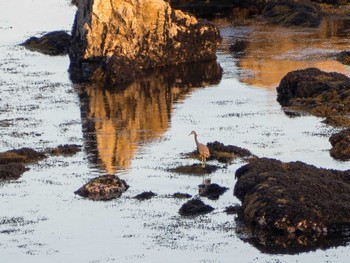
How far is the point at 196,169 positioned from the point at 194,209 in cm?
401

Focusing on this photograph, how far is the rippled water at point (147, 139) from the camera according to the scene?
23703mm

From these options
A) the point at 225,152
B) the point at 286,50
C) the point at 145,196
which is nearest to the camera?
the point at 145,196

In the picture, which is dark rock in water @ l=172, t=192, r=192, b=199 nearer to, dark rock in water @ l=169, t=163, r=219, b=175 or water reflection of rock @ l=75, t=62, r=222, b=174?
dark rock in water @ l=169, t=163, r=219, b=175

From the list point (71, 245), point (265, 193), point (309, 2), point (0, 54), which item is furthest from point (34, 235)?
point (309, 2)

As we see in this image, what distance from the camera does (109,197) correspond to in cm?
2709

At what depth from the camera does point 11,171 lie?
2945cm

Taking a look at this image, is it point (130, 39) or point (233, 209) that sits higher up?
point (130, 39)

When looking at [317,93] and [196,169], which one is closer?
[196,169]

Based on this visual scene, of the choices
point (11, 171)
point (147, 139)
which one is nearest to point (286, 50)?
point (147, 139)

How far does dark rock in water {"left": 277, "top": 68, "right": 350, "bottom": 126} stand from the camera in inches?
1439

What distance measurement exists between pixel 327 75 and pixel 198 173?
13.1 m

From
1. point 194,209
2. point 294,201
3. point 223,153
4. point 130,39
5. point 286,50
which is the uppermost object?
point 130,39

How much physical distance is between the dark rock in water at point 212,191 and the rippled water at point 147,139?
233mm

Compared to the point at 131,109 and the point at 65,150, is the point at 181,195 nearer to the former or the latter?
the point at 65,150
